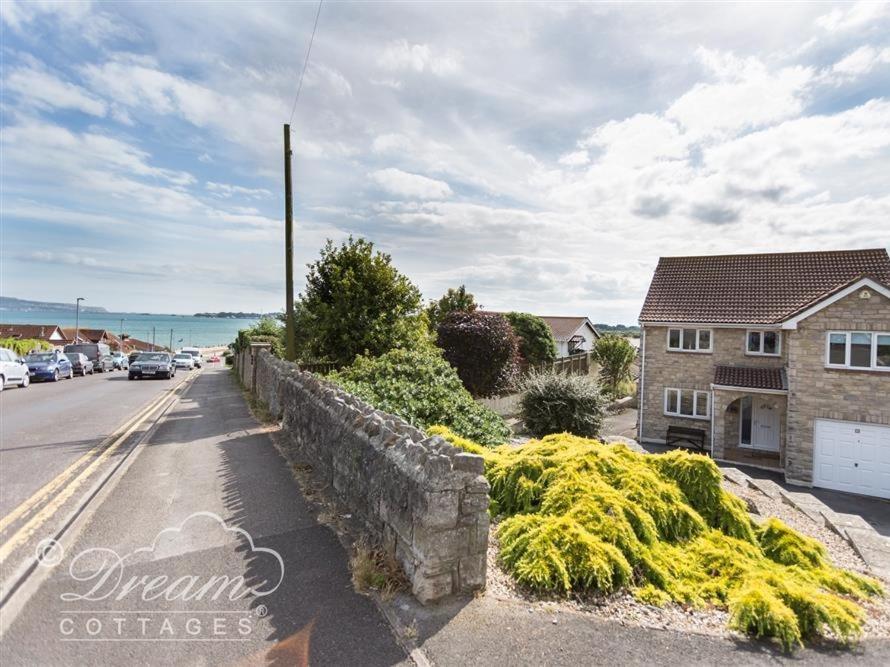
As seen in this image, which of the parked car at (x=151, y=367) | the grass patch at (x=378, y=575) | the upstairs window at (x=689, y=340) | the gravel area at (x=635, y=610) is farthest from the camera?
the parked car at (x=151, y=367)

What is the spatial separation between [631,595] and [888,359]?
16.9 m

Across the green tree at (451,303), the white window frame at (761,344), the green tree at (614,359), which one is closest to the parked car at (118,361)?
the green tree at (451,303)

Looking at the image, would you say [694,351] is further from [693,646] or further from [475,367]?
[693,646]

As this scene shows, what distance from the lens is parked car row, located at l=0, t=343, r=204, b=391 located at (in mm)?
21423

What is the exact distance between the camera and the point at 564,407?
15727 millimetres

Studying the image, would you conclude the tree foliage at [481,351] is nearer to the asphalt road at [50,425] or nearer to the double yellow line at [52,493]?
the asphalt road at [50,425]

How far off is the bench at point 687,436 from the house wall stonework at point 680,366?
615 mm

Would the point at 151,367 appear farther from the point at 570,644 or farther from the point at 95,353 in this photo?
the point at 570,644

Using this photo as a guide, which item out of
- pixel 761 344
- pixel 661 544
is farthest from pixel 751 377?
pixel 661 544

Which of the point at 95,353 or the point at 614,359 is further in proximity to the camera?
the point at 95,353

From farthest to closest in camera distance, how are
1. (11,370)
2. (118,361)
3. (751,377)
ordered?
(118,361) < (11,370) < (751,377)

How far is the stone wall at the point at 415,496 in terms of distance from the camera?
455 cm

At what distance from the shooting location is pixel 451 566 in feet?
15.1

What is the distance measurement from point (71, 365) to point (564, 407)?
1123 inches
